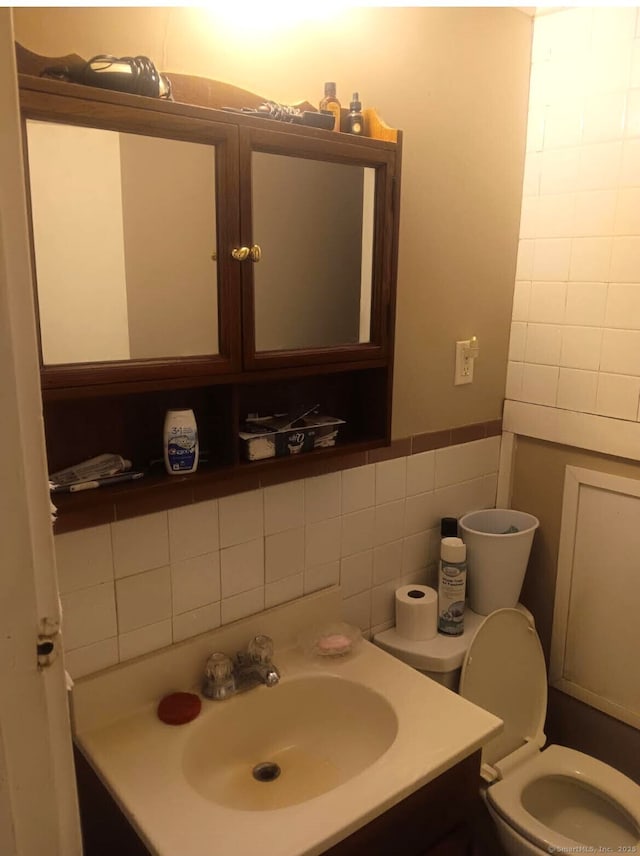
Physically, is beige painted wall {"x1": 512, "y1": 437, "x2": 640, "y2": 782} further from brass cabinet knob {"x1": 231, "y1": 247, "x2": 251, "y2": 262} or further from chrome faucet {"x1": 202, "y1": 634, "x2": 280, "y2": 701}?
brass cabinet knob {"x1": 231, "y1": 247, "x2": 251, "y2": 262}

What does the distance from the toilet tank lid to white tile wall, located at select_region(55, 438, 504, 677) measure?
65 millimetres

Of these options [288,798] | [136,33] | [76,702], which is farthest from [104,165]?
[288,798]

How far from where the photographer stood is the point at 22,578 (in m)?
0.55

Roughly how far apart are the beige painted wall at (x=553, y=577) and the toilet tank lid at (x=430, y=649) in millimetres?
338

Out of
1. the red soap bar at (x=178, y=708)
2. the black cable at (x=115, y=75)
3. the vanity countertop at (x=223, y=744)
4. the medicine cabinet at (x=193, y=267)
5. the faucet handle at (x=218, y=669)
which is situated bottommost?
the vanity countertop at (x=223, y=744)

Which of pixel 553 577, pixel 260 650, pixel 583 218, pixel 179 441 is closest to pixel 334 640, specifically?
pixel 260 650

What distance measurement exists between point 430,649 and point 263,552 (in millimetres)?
500

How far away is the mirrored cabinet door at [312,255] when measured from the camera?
1213mm

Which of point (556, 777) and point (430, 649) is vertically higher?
point (430, 649)

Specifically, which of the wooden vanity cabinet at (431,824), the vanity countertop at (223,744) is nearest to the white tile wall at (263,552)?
the vanity countertop at (223,744)

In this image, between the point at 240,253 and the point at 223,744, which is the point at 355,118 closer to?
the point at 240,253

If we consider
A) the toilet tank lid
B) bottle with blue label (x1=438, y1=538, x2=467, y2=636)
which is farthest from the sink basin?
bottle with blue label (x1=438, y1=538, x2=467, y2=636)

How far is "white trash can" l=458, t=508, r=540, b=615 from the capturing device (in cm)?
180

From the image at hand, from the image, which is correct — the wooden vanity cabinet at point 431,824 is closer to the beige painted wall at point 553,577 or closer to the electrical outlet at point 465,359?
the beige painted wall at point 553,577
